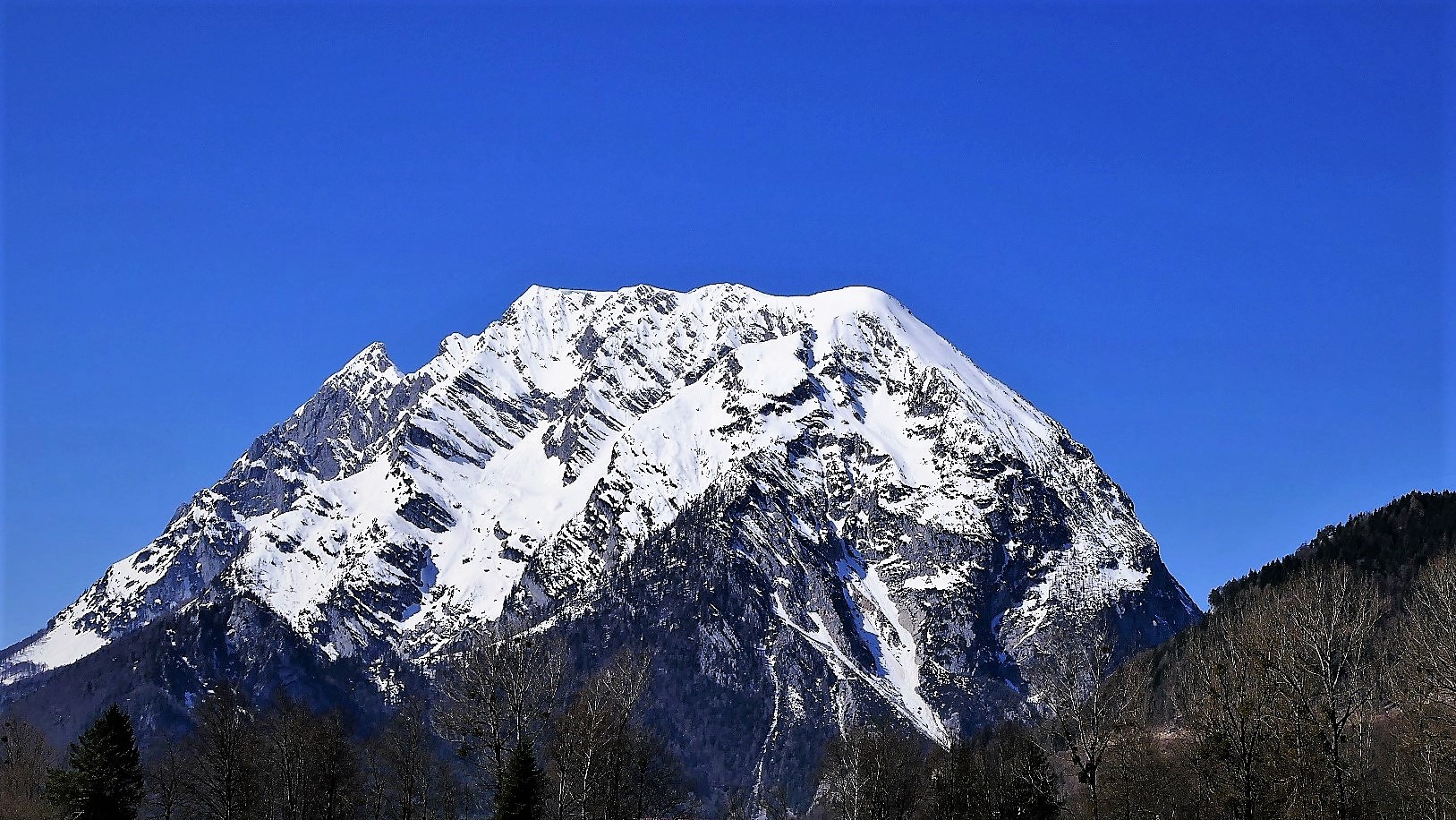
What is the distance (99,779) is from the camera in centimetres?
9862

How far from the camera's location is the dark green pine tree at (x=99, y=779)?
322 feet

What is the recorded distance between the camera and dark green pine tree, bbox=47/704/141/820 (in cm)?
9800

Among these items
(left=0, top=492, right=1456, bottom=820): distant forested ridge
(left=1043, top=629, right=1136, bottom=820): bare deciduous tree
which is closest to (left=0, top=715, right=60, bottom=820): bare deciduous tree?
(left=0, top=492, right=1456, bottom=820): distant forested ridge

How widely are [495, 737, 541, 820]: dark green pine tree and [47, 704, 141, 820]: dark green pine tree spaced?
82.4ft

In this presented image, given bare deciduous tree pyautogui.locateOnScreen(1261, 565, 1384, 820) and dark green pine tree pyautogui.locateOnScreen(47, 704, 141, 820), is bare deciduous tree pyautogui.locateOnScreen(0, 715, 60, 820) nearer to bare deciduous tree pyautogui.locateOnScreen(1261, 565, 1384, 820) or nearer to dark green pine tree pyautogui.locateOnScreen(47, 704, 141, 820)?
dark green pine tree pyautogui.locateOnScreen(47, 704, 141, 820)

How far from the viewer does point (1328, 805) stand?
85.1 meters

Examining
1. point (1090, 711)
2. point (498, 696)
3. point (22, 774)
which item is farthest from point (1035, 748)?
point (22, 774)

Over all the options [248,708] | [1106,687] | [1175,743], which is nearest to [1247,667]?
[1106,687]

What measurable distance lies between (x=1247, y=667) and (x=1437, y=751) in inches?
455

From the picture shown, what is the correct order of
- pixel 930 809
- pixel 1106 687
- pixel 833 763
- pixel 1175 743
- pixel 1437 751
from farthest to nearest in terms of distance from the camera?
pixel 833 763 → pixel 930 809 → pixel 1175 743 → pixel 1106 687 → pixel 1437 751

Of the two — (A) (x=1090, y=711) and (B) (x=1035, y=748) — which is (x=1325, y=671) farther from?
(B) (x=1035, y=748)

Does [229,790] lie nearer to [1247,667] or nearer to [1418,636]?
[1247,667]

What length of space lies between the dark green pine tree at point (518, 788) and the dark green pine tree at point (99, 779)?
989 inches

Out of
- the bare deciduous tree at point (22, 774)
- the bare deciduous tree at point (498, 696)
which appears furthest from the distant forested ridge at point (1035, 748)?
the bare deciduous tree at point (22, 774)
